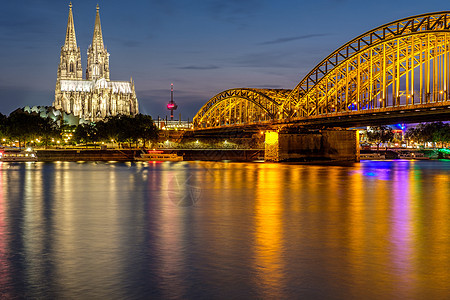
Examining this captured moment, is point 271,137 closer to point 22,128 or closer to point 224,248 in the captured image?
point 22,128

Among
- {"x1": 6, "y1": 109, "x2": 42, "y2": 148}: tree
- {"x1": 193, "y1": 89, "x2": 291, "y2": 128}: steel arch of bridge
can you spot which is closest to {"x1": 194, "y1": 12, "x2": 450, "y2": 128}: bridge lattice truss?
{"x1": 193, "y1": 89, "x2": 291, "y2": 128}: steel arch of bridge

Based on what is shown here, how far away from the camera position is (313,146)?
100688 mm

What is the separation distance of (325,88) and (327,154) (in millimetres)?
11857

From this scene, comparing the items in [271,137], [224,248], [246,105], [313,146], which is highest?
[246,105]

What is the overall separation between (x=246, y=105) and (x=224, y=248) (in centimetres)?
11254

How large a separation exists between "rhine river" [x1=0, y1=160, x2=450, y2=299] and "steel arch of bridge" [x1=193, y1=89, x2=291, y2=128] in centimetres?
8016

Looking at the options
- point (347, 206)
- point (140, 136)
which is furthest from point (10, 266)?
point (140, 136)

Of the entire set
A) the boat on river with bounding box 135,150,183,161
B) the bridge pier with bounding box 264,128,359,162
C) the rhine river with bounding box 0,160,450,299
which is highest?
the bridge pier with bounding box 264,128,359,162

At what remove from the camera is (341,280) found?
14719 mm

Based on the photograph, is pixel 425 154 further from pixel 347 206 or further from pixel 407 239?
pixel 407 239

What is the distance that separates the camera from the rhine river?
14.1 metres

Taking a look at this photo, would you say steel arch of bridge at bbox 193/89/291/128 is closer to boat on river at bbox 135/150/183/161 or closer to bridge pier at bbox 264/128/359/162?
bridge pier at bbox 264/128/359/162

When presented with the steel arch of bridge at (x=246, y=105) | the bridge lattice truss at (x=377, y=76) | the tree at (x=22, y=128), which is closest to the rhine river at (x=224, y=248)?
the bridge lattice truss at (x=377, y=76)

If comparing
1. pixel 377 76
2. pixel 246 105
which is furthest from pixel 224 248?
pixel 246 105
